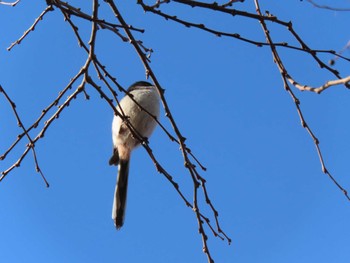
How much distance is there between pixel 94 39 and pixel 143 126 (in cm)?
119

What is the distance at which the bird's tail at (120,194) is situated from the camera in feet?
9.06

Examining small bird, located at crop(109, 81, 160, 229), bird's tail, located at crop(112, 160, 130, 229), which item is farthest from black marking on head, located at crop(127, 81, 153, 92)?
bird's tail, located at crop(112, 160, 130, 229)

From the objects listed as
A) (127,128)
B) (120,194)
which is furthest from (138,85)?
(120,194)

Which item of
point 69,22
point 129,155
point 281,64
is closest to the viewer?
point 281,64

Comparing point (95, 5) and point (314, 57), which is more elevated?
point (95, 5)

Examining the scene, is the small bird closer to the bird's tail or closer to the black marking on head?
the bird's tail

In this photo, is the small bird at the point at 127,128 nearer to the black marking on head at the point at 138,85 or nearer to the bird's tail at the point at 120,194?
the bird's tail at the point at 120,194

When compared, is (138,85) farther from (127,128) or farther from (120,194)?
(120,194)

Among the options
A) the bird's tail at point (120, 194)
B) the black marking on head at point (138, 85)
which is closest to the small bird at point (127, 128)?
the bird's tail at point (120, 194)

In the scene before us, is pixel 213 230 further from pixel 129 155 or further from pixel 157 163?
pixel 129 155

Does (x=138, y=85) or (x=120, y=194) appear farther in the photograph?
(x=138, y=85)

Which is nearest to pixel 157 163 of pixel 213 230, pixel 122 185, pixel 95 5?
pixel 213 230

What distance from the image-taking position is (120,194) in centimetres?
309

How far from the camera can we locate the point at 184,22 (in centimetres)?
188
